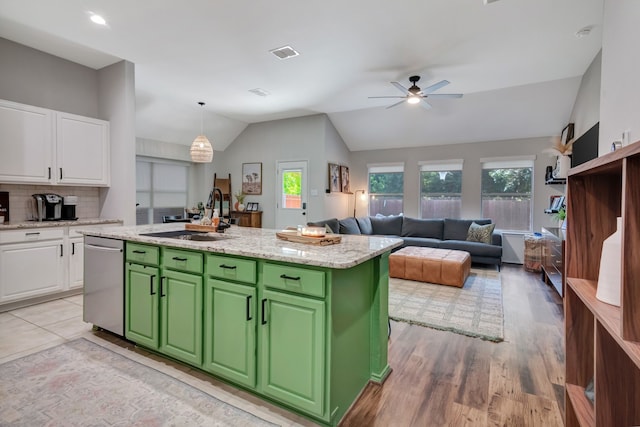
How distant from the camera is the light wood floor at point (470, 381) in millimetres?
1812

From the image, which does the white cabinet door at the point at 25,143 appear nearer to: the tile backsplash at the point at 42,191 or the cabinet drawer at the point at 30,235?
the tile backsplash at the point at 42,191

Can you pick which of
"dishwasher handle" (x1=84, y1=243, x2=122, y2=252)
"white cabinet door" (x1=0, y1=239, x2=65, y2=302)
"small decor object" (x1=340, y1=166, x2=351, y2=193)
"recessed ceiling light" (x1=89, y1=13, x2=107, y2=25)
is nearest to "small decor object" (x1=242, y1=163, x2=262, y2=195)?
"small decor object" (x1=340, y1=166, x2=351, y2=193)

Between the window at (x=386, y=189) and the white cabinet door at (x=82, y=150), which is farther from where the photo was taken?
the window at (x=386, y=189)

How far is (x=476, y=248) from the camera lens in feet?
19.0

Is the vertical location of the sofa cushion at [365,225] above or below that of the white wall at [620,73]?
Result: below

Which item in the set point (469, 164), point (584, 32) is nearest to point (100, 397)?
point (584, 32)

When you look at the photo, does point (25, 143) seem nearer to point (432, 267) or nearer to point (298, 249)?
point (298, 249)

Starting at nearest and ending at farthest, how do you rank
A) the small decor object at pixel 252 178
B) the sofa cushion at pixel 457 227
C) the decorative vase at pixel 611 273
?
the decorative vase at pixel 611 273 < the sofa cushion at pixel 457 227 < the small decor object at pixel 252 178

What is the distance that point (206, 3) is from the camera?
2912 millimetres

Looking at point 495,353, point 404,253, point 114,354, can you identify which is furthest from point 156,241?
point 404,253

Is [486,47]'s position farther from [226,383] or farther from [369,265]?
[226,383]

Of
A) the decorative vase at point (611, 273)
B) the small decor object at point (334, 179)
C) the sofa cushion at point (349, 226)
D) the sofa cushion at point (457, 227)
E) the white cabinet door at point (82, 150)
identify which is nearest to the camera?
the decorative vase at point (611, 273)

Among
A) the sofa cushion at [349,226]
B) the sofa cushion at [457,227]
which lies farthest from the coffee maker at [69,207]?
the sofa cushion at [457,227]

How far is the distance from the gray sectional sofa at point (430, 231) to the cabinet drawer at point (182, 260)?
334 centimetres
